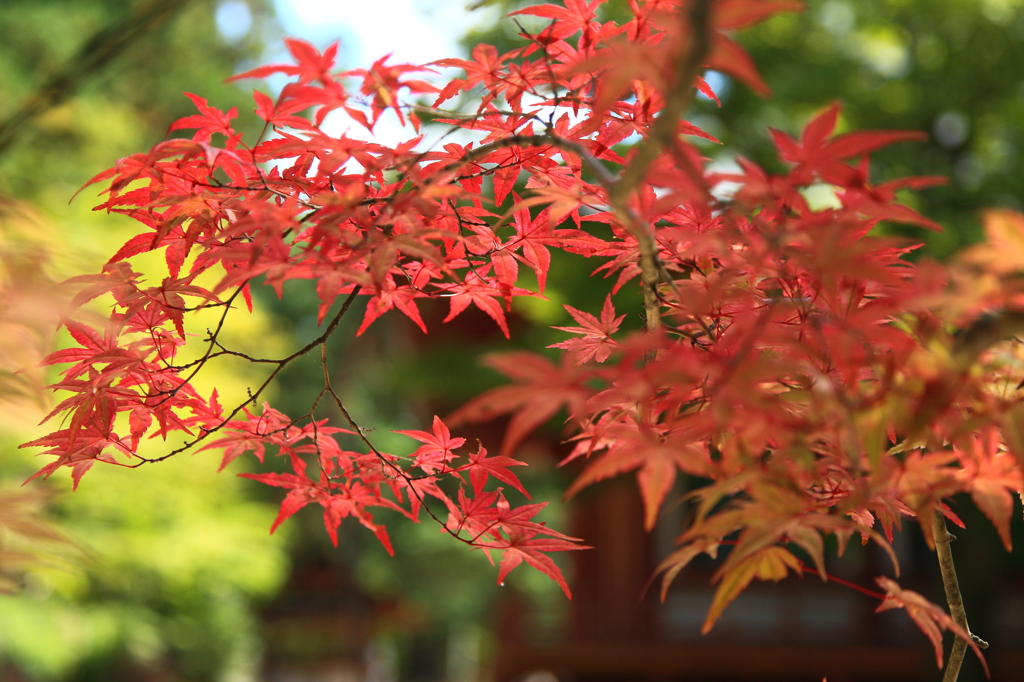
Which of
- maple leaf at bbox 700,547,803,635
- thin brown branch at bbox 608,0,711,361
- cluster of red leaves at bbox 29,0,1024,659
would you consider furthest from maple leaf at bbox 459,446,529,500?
thin brown branch at bbox 608,0,711,361

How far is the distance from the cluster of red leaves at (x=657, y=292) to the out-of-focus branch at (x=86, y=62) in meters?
0.16

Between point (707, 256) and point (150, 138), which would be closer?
point (707, 256)

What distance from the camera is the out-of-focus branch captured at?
1112 mm

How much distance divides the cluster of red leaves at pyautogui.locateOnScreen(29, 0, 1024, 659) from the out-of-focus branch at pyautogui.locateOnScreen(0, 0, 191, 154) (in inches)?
6.3

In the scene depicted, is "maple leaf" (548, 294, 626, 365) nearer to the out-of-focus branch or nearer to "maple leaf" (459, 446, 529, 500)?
"maple leaf" (459, 446, 529, 500)

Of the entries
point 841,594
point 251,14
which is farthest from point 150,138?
point 841,594

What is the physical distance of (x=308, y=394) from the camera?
671 inches

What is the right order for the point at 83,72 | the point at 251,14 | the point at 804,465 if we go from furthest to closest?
the point at 251,14 → the point at 83,72 → the point at 804,465

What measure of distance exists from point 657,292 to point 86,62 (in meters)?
0.98

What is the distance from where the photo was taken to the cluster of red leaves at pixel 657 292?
68 centimetres

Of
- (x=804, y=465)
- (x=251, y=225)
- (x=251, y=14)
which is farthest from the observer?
(x=251, y=14)

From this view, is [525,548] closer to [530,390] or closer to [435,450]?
[435,450]

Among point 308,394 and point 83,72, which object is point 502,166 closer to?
point 83,72

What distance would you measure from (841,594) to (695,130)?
712 centimetres
